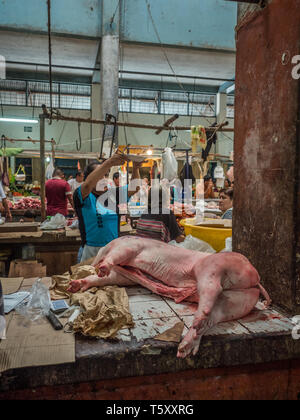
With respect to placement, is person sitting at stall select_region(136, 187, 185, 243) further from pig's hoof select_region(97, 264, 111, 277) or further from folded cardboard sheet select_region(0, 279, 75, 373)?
folded cardboard sheet select_region(0, 279, 75, 373)

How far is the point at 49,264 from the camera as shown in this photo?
18.3 ft

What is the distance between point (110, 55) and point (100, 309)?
11.2 m

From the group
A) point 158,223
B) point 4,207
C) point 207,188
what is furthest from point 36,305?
point 207,188

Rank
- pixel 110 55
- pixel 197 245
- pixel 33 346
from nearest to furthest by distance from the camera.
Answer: pixel 33 346 → pixel 197 245 → pixel 110 55

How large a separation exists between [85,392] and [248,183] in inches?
73.3

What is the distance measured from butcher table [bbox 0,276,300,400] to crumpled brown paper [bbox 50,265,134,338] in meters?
0.05

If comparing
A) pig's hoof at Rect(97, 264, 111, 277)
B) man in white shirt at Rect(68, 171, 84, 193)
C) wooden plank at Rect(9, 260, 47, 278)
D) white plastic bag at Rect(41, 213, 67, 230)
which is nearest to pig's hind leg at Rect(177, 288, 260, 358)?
pig's hoof at Rect(97, 264, 111, 277)

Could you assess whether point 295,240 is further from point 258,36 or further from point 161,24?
point 161,24

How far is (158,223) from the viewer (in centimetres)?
433

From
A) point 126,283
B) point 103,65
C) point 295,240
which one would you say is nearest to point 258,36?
point 295,240

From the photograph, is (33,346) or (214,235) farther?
(214,235)

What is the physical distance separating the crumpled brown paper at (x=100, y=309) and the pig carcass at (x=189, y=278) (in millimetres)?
133

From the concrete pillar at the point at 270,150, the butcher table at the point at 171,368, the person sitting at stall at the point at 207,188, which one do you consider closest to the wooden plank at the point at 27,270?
the butcher table at the point at 171,368

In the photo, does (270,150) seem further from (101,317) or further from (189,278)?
(101,317)
